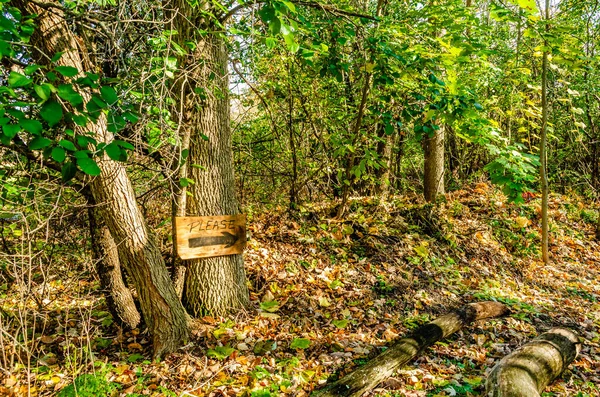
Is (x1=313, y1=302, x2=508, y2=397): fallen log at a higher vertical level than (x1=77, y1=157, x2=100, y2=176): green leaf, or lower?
lower

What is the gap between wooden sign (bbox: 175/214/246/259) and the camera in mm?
3699

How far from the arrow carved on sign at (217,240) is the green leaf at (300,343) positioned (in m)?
1.22

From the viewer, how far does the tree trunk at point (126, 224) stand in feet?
9.33

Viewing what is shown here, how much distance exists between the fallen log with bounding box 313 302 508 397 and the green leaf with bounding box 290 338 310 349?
2.04ft

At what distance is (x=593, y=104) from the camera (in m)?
9.89

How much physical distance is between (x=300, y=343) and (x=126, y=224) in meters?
2.07

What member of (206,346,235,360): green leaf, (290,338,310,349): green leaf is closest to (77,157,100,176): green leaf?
(206,346,235,360): green leaf

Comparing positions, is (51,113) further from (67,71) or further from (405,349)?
(405,349)

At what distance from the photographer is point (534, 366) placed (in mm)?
3354

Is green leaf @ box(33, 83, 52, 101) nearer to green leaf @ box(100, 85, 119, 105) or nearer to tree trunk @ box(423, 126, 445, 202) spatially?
green leaf @ box(100, 85, 119, 105)

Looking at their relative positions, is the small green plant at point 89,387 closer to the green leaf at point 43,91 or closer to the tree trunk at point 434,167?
the green leaf at point 43,91

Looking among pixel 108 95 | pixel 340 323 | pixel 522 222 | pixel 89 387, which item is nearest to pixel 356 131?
pixel 340 323

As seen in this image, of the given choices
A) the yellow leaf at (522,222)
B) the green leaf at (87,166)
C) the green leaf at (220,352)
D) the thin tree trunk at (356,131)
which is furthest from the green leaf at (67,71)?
the yellow leaf at (522,222)

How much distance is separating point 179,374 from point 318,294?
6.51 feet
